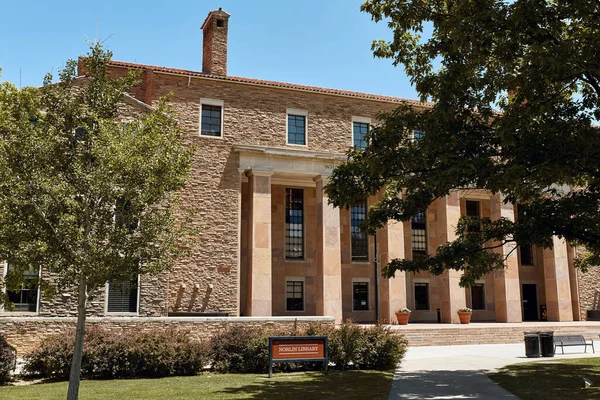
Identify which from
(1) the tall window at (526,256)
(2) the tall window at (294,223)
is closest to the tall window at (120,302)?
(2) the tall window at (294,223)

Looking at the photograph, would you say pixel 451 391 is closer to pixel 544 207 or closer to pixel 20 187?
pixel 544 207

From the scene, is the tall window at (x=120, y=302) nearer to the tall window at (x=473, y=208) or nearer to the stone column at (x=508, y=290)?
the stone column at (x=508, y=290)

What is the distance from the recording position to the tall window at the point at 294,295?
34.3 m

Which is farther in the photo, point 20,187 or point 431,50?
point 431,50

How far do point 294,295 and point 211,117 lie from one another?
1193 centimetres

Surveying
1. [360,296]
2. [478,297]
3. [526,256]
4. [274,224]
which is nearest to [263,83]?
[274,224]

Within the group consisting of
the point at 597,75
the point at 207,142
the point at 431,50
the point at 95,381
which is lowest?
the point at 95,381

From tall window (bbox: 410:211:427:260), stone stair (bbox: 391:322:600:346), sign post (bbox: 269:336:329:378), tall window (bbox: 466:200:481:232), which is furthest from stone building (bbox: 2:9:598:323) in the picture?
sign post (bbox: 269:336:329:378)

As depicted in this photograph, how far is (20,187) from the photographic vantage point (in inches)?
434

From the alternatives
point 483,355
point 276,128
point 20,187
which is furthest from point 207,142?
point 20,187

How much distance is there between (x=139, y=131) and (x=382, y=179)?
5835 millimetres

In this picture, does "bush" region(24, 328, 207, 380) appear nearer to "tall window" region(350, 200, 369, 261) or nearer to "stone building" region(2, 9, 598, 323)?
"stone building" region(2, 9, 598, 323)

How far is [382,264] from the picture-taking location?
108 ft

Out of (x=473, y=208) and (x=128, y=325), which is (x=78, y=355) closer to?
(x=128, y=325)
